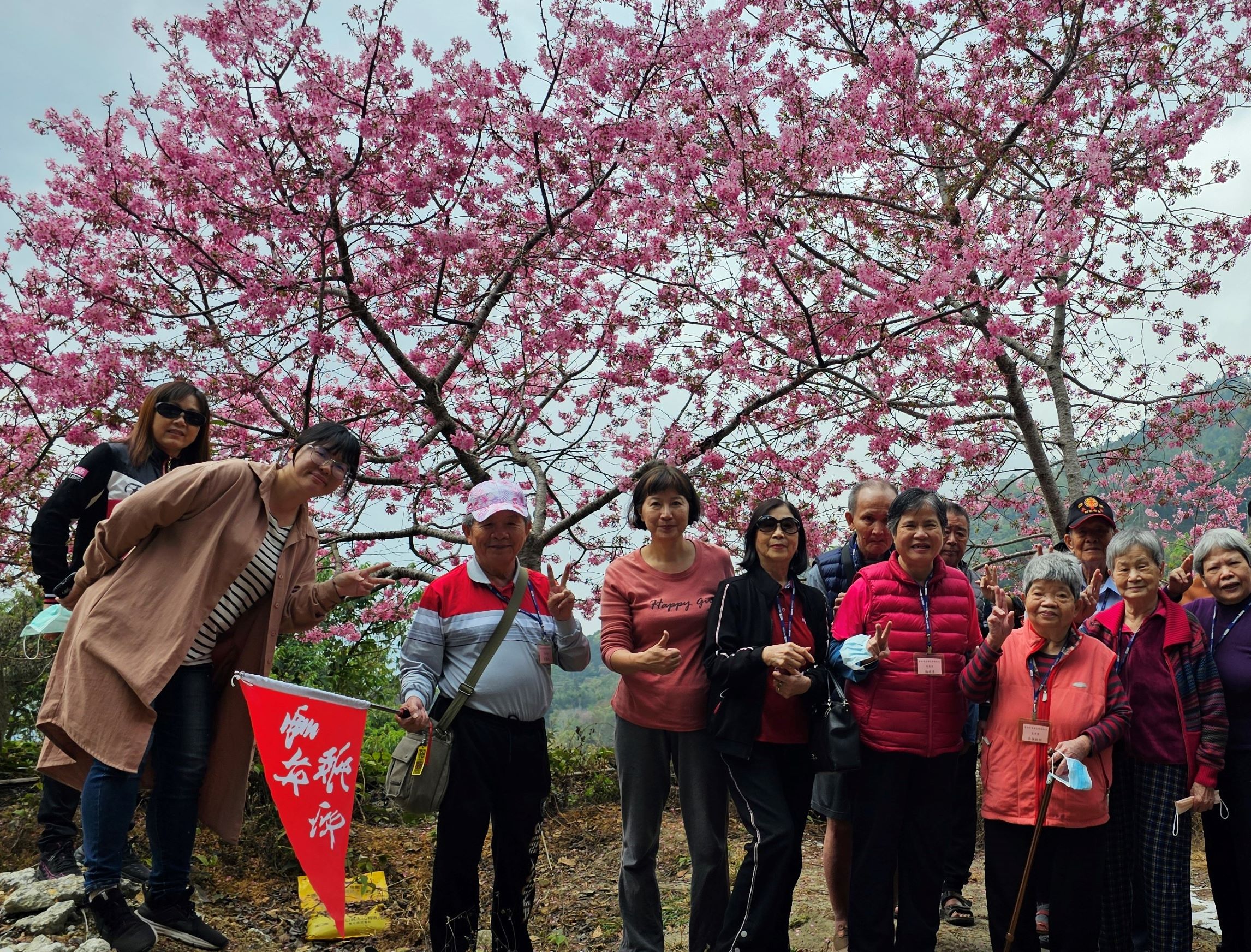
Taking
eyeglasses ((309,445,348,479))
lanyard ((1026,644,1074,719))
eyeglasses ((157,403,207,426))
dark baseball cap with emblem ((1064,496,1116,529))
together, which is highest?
eyeglasses ((157,403,207,426))

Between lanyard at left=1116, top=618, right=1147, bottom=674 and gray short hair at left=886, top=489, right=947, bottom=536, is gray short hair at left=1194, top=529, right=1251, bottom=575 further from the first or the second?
gray short hair at left=886, top=489, right=947, bottom=536

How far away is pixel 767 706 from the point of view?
3.01 m

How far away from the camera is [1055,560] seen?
3.09 metres

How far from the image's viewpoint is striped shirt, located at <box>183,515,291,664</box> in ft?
9.70

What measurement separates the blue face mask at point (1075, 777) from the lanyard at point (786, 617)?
976mm

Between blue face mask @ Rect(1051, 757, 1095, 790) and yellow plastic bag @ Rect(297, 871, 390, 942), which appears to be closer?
blue face mask @ Rect(1051, 757, 1095, 790)

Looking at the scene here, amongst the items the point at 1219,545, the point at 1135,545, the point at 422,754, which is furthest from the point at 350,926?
the point at 1219,545

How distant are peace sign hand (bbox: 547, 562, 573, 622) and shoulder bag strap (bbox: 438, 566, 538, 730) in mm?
104

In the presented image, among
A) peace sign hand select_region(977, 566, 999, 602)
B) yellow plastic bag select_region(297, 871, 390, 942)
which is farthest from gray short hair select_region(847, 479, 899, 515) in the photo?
yellow plastic bag select_region(297, 871, 390, 942)

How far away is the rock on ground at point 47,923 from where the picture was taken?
2.97 m

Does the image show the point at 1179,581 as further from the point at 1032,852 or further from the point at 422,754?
the point at 422,754

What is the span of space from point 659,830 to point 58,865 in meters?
2.55

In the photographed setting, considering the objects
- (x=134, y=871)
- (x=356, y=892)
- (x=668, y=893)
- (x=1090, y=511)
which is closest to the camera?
(x=134, y=871)

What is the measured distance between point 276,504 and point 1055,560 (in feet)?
9.33
